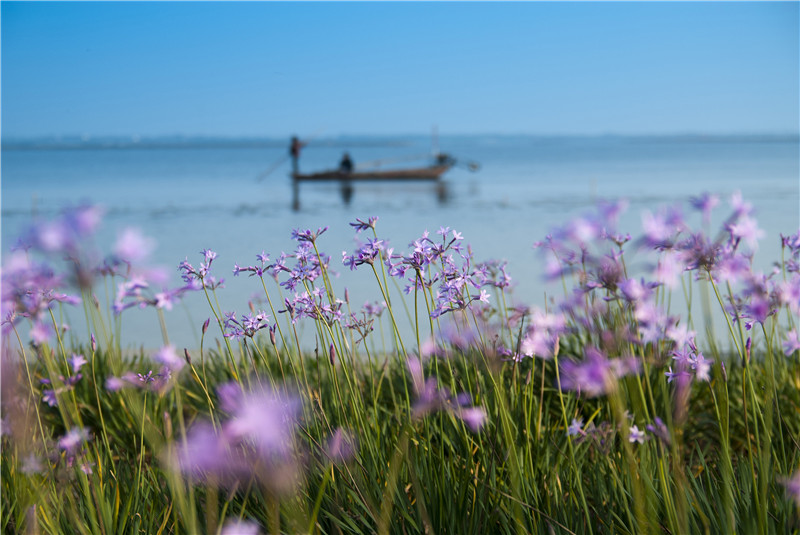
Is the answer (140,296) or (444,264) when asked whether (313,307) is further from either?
(140,296)

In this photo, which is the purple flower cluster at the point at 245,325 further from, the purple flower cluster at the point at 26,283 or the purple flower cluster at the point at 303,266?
the purple flower cluster at the point at 26,283

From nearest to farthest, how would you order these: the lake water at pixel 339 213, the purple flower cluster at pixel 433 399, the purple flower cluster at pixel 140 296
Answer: the purple flower cluster at pixel 140 296, the purple flower cluster at pixel 433 399, the lake water at pixel 339 213

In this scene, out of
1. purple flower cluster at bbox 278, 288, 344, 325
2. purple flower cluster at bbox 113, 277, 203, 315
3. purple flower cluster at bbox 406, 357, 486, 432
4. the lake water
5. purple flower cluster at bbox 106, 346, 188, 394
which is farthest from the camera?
the lake water

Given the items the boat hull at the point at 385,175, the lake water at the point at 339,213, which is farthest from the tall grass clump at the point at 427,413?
the boat hull at the point at 385,175

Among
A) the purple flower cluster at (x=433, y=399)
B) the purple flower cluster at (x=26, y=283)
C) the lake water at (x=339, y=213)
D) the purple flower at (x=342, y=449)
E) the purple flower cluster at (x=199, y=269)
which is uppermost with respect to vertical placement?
the purple flower cluster at (x=26, y=283)

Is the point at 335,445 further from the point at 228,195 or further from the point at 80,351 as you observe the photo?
the point at 228,195

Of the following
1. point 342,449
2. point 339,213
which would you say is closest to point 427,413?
point 342,449

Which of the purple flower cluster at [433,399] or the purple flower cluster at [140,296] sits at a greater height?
the purple flower cluster at [140,296]

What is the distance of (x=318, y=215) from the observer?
17141 mm

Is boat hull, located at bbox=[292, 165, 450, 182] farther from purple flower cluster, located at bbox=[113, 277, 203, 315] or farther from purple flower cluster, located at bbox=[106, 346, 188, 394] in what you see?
purple flower cluster, located at bbox=[113, 277, 203, 315]

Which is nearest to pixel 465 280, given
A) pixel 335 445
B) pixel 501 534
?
pixel 335 445

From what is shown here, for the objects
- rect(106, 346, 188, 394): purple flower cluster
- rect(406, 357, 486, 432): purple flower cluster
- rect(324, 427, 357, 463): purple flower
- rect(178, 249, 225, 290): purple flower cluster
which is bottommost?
rect(324, 427, 357, 463): purple flower

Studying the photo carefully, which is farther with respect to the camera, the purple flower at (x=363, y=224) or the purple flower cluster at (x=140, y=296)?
the purple flower at (x=363, y=224)

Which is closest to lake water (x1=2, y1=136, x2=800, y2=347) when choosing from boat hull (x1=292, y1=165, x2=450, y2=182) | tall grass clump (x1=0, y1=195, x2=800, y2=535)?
boat hull (x1=292, y1=165, x2=450, y2=182)
